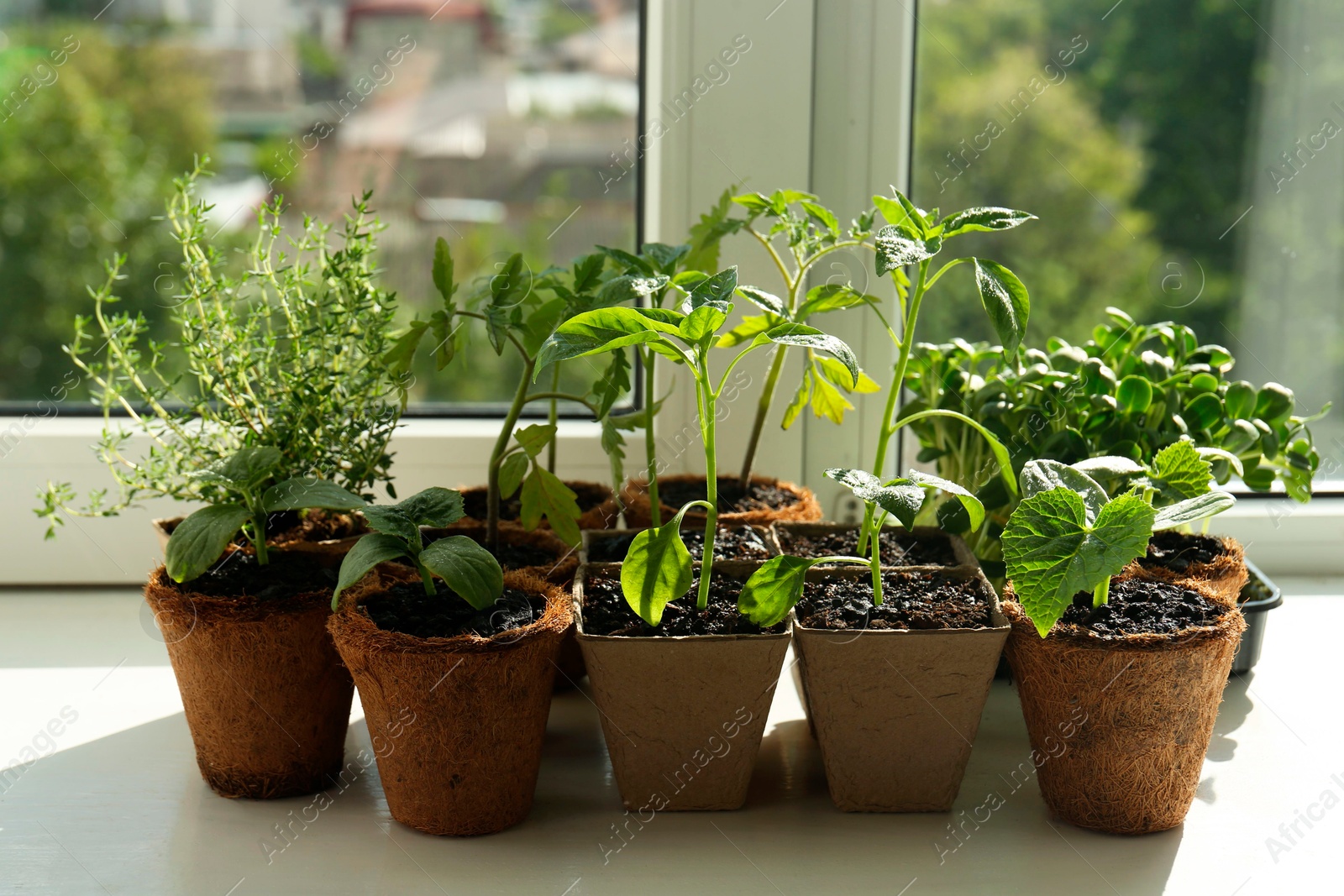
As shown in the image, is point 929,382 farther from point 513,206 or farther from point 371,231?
point 513,206

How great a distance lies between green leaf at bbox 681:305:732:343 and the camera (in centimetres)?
73

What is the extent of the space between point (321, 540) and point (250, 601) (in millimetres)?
227

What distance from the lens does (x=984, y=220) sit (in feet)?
2.57

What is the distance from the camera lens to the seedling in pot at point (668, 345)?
0.73 meters

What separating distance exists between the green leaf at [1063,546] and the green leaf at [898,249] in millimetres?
193

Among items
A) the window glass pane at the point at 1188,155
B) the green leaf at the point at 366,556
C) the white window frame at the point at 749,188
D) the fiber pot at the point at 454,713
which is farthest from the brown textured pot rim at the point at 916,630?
the window glass pane at the point at 1188,155

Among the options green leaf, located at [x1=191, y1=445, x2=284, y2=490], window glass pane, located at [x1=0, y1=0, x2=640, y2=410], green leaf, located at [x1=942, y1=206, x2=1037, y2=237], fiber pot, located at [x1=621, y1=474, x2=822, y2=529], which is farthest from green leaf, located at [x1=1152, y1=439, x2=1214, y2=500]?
window glass pane, located at [x1=0, y1=0, x2=640, y2=410]

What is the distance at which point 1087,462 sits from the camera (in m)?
0.87

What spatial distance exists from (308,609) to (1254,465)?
3.08 ft

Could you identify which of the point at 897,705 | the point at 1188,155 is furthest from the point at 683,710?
the point at 1188,155

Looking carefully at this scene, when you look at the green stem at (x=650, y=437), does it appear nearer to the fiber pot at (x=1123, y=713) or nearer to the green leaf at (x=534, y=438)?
the green leaf at (x=534, y=438)

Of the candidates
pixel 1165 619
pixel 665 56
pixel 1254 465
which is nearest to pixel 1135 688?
pixel 1165 619

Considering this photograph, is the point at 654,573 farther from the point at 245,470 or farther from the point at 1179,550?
the point at 1179,550

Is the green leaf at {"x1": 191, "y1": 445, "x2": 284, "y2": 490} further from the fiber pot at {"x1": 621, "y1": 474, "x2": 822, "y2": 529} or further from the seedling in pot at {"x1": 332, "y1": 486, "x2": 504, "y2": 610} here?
the fiber pot at {"x1": 621, "y1": 474, "x2": 822, "y2": 529}
